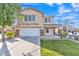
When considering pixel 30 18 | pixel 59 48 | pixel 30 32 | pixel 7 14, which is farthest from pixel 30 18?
pixel 59 48

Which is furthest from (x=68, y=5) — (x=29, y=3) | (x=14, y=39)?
(x=14, y=39)

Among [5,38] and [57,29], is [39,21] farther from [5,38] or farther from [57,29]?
[5,38]

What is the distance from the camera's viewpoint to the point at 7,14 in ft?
6.83

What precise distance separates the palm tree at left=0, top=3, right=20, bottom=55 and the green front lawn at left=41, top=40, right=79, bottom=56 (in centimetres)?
42

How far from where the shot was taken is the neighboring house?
81.8 inches

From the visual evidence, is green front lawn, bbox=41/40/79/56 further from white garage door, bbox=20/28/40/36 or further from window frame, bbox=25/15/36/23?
window frame, bbox=25/15/36/23

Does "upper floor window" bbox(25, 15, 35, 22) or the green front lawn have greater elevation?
"upper floor window" bbox(25, 15, 35, 22)

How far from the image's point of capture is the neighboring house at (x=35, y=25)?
208cm

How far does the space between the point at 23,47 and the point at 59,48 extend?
389mm

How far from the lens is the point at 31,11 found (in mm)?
2078

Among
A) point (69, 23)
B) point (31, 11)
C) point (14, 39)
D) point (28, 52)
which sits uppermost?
point (31, 11)

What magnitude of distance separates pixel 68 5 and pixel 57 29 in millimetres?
284

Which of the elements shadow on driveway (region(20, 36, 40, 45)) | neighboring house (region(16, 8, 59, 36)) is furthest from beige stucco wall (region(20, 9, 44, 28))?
shadow on driveway (region(20, 36, 40, 45))

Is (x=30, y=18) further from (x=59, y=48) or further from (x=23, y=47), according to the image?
(x=59, y=48)
